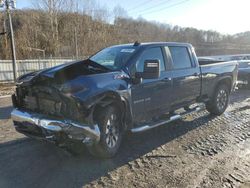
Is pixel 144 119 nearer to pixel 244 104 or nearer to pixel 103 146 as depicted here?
pixel 103 146

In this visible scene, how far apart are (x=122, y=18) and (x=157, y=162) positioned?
46442 mm

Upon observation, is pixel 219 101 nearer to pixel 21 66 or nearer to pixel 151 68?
pixel 151 68

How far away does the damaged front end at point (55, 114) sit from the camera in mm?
3982

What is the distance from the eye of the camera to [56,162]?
4406mm

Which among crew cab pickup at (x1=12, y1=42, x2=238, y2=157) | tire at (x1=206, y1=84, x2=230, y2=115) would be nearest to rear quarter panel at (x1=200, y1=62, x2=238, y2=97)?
tire at (x1=206, y1=84, x2=230, y2=115)

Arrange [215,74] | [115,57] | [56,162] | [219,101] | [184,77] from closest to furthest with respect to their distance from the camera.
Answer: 1. [56,162]
2. [115,57]
3. [184,77]
4. [215,74]
5. [219,101]

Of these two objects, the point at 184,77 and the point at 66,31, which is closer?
the point at 184,77

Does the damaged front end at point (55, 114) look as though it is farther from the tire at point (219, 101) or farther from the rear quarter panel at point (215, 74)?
the tire at point (219, 101)

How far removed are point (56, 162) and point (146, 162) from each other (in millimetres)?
1401

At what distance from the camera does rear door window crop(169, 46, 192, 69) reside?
605 cm

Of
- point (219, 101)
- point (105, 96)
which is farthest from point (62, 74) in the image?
point (219, 101)

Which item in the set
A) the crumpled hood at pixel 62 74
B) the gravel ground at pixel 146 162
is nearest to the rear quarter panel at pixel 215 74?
the gravel ground at pixel 146 162

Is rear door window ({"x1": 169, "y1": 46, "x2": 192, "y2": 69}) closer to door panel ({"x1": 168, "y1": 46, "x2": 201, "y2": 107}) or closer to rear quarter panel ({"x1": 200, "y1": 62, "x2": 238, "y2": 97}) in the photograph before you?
door panel ({"x1": 168, "y1": 46, "x2": 201, "y2": 107})

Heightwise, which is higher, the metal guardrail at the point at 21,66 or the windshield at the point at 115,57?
the windshield at the point at 115,57
